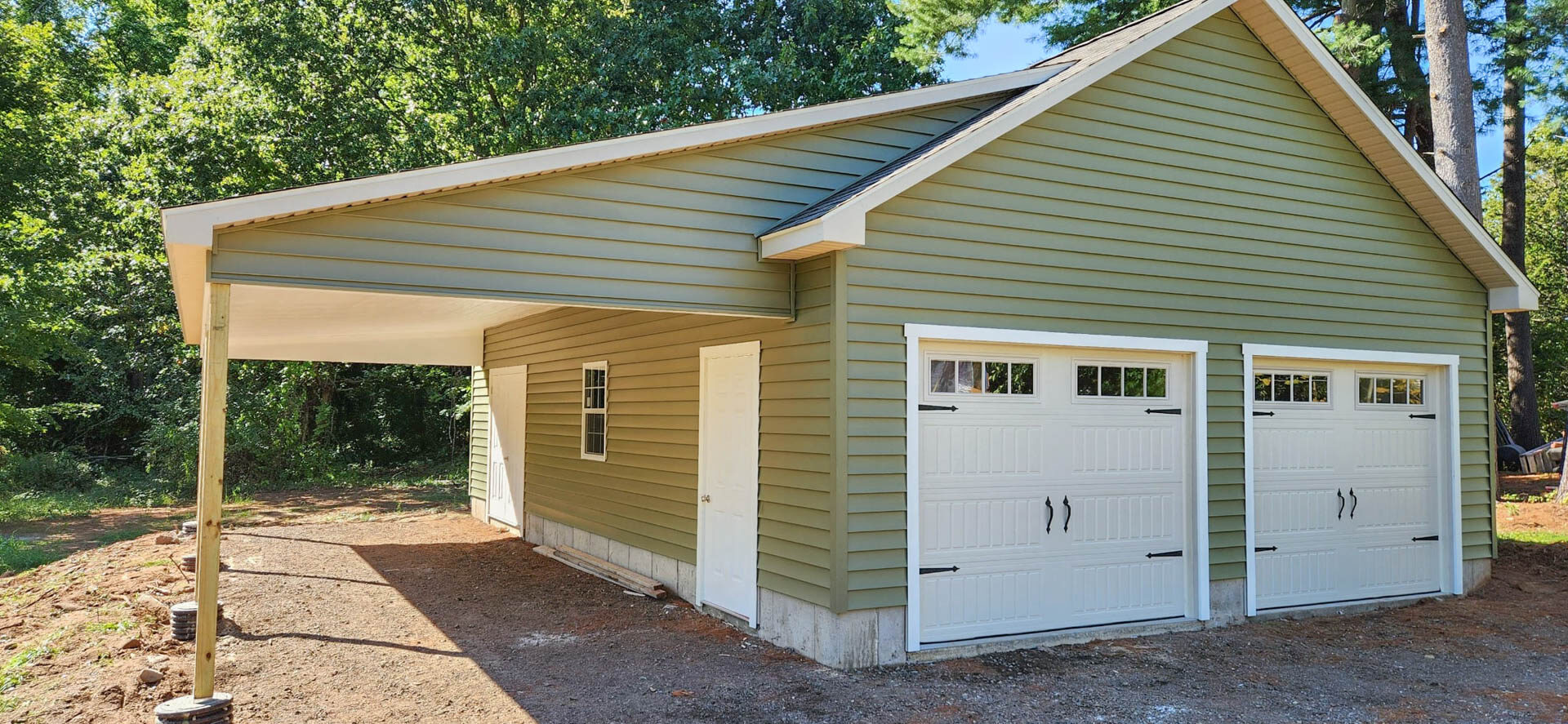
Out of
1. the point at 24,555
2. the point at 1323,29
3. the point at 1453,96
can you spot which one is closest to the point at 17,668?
the point at 24,555

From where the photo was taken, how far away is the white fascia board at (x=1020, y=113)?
5668 millimetres

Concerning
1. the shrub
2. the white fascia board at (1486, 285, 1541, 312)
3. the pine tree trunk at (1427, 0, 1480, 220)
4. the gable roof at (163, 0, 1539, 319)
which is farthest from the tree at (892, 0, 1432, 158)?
the shrub

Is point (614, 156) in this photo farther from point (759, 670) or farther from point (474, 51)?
point (474, 51)

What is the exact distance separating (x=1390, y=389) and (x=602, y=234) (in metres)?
6.89

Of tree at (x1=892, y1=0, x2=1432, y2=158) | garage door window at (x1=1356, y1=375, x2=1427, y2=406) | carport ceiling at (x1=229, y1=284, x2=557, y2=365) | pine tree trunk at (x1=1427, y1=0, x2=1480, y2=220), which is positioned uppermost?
tree at (x1=892, y1=0, x2=1432, y2=158)

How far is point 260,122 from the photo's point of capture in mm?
16375

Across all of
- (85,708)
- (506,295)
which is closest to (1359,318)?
(506,295)

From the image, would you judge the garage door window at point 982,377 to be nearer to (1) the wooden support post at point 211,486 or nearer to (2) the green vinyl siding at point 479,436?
(1) the wooden support post at point 211,486

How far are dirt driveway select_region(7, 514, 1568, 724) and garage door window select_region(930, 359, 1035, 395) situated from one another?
1748 millimetres

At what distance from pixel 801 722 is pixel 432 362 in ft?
32.0

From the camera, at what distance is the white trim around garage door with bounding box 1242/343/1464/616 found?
731 centimetres

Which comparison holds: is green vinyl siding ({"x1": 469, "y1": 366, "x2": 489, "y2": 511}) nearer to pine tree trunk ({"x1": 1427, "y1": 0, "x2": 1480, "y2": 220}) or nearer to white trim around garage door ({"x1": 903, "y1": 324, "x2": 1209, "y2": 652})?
white trim around garage door ({"x1": 903, "y1": 324, "x2": 1209, "y2": 652})

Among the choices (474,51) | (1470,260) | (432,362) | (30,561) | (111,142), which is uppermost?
(474,51)

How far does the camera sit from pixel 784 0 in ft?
61.9
